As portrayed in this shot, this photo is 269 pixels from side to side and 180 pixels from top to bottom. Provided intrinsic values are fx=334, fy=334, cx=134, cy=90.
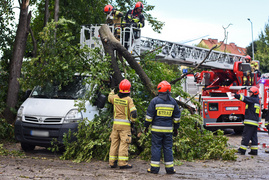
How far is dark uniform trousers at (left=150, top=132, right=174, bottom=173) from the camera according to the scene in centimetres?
594

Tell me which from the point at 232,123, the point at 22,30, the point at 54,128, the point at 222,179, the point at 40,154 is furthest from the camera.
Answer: the point at 232,123

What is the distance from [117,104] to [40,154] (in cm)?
248

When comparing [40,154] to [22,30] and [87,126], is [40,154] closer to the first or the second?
[87,126]

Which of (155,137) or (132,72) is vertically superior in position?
(132,72)

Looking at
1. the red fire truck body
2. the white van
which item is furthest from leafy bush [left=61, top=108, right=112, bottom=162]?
the red fire truck body

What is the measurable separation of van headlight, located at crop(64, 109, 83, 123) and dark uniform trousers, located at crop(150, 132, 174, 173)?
6.04 feet

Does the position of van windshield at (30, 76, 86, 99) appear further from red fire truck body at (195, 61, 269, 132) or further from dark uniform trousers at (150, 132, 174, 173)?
red fire truck body at (195, 61, 269, 132)

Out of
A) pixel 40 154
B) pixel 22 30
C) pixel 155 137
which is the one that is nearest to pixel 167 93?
pixel 155 137

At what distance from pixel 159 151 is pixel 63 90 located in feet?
9.86

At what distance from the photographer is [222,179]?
555 cm

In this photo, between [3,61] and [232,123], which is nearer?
[3,61]

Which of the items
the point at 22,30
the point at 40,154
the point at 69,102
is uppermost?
the point at 22,30

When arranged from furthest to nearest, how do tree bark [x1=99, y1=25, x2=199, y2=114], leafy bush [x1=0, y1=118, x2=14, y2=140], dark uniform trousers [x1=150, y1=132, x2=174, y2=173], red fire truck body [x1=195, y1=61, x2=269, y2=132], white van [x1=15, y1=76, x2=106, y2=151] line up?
red fire truck body [x1=195, y1=61, x2=269, y2=132], leafy bush [x1=0, y1=118, x2=14, y2=140], tree bark [x1=99, y1=25, x2=199, y2=114], white van [x1=15, y1=76, x2=106, y2=151], dark uniform trousers [x1=150, y1=132, x2=174, y2=173]

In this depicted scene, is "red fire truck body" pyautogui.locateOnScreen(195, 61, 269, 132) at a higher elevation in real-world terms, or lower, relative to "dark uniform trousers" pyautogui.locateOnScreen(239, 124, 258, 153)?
higher
